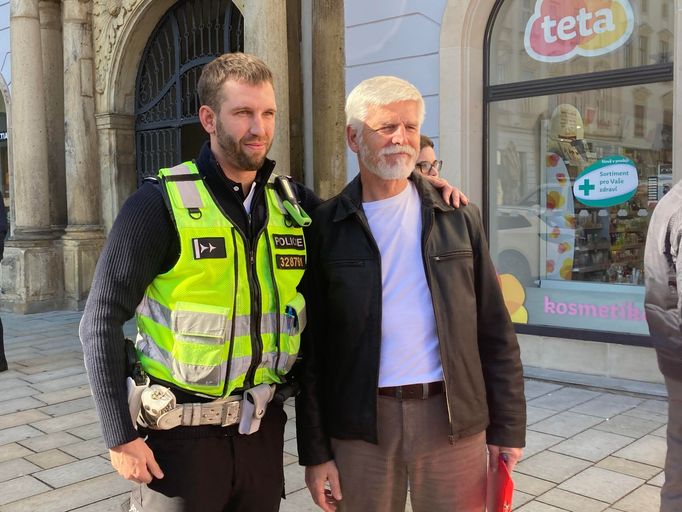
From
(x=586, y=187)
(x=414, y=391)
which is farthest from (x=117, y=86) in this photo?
(x=414, y=391)

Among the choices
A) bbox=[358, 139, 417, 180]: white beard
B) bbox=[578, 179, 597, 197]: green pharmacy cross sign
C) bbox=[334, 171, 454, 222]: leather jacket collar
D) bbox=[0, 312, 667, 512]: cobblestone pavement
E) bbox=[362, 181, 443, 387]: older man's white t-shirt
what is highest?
bbox=[578, 179, 597, 197]: green pharmacy cross sign

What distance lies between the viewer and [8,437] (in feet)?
15.9

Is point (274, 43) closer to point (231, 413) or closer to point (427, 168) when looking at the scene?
point (427, 168)

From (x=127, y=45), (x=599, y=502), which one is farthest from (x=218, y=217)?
(x=127, y=45)

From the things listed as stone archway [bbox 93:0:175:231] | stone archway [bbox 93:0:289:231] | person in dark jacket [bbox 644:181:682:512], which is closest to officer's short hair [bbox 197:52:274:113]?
person in dark jacket [bbox 644:181:682:512]

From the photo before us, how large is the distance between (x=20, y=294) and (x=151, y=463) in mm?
9331

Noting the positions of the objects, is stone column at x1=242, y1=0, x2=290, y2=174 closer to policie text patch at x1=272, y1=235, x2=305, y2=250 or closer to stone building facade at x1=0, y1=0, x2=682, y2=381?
stone building facade at x1=0, y1=0, x2=682, y2=381

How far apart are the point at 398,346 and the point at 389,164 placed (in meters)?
0.53

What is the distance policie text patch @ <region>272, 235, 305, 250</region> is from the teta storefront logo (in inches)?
189

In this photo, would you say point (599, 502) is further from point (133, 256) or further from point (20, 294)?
point (20, 294)

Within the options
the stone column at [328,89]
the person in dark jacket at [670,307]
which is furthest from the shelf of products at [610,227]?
the person in dark jacket at [670,307]

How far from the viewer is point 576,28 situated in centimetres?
621

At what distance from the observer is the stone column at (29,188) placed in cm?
1042

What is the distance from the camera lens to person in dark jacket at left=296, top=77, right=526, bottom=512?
2.10 metres
